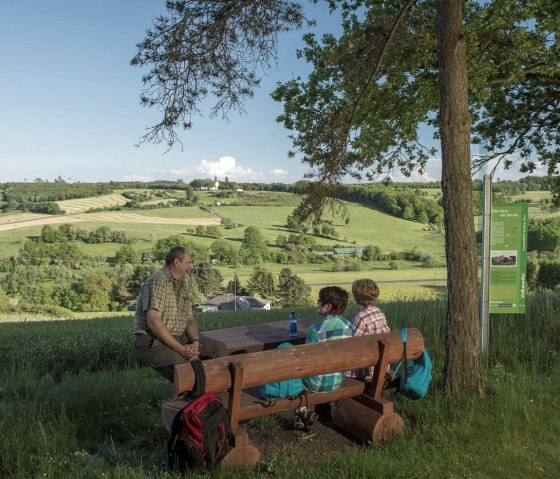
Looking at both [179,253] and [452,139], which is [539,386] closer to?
[452,139]

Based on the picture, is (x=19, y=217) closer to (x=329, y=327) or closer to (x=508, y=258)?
(x=508, y=258)

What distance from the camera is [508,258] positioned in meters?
6.79

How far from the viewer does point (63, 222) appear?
122188 mm

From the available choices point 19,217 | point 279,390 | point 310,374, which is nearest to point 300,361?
point 310,374

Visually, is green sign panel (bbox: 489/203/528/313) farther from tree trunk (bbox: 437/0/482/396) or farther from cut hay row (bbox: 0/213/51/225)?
cut hay row (bbox: 0/213/51/225)

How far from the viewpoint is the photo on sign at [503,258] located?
6.78m

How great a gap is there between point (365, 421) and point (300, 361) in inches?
32.4

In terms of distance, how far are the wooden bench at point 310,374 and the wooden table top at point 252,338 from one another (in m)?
0.90

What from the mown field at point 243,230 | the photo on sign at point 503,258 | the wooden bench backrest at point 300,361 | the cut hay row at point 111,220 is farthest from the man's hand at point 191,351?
the cut hay row at point 111,220

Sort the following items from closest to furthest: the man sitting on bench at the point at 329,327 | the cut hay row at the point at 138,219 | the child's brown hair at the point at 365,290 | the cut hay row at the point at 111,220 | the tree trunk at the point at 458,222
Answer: the man sitting on bench at the point at 329,327 < the child's brown hair at the point at 365,290 < the tree trunk at the point at 458,222 < the cut hay row at the point at 138,219 < the cut hay row at the point at 111,220

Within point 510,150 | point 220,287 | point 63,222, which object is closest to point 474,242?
point 510,150

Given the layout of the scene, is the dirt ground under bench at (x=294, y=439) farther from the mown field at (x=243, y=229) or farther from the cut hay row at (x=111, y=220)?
the cut hay row at (x=111, y=220)

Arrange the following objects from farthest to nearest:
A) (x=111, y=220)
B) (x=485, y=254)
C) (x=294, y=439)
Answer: (x=111, y=220), (x=485, y=254), (x=294, y=439)

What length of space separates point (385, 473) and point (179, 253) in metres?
2.45
